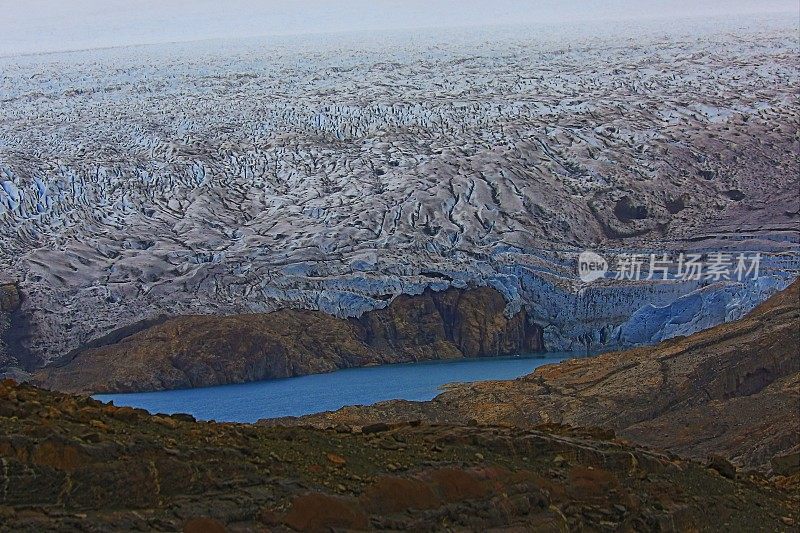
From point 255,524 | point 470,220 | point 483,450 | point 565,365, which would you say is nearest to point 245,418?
point 565,365

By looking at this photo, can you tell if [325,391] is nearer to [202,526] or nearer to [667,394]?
[667,394]

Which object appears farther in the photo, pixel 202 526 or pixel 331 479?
pixel 331 479

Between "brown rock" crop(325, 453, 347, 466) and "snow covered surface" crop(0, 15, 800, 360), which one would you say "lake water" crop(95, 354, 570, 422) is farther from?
"brown rock" crop(325, 453, 347, 466)

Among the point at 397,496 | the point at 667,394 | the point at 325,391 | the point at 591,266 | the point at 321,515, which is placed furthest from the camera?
the point at 591,266

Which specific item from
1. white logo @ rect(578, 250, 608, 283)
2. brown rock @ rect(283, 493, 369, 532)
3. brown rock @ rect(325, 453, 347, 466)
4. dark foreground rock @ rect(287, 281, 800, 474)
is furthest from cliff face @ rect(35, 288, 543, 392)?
brown rock @ rect(283, 493, 369, 532)

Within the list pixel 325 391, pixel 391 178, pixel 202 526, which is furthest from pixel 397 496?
pixel 391 178

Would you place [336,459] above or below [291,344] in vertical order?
above
